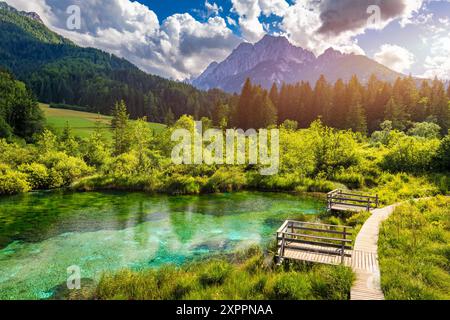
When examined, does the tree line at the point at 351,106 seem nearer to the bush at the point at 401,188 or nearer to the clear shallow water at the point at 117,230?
the bush at the point at 401,188

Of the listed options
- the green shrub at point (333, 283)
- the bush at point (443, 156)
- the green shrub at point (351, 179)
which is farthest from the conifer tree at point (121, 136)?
the green shrub at point (333, 283)

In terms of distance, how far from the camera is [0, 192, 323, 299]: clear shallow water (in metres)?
15.3

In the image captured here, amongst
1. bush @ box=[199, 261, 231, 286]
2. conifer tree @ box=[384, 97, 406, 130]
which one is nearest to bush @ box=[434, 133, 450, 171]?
bush @ box=[199, 261, 231, 286]

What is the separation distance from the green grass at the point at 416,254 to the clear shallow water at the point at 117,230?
7364 millimetres

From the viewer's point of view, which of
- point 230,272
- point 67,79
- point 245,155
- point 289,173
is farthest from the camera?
point 67,79

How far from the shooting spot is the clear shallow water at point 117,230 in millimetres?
15258

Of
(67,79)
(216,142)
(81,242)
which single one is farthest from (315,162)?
(67,79)

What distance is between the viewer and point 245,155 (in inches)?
1636
